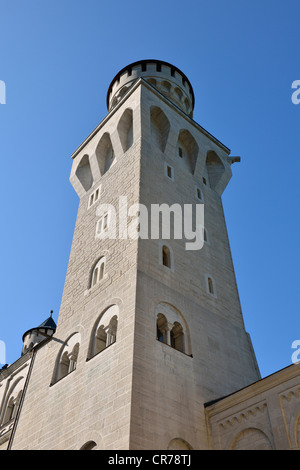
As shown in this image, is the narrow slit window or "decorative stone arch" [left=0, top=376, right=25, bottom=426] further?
"decorative stone arch" [left=0, top=376, right=25, bottom=426]

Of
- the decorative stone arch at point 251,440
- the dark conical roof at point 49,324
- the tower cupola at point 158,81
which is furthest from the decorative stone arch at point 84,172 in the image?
the decorative stone arch at point 251,440

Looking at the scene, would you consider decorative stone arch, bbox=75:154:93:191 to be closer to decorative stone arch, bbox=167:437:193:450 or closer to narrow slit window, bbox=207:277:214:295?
narrow slit window, bbox=207:277:214:295

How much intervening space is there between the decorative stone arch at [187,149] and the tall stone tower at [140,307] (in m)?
0.06

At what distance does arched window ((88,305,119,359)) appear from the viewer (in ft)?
42.3

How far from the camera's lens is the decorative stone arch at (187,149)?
2025 cm

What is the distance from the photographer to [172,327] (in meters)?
13.1

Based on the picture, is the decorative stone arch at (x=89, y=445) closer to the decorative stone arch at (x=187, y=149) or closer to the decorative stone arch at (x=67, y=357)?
the decorative stone arch at (x=67, y=357)

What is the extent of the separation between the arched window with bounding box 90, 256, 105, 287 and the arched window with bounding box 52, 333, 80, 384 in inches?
76.5

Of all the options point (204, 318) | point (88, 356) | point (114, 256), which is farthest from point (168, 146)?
point (88, 356)

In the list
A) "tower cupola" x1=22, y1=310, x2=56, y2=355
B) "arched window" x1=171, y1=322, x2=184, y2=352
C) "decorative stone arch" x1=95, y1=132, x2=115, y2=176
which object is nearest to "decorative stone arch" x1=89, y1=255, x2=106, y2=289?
"arched window" x1=171, y1=322, x2=184, y2=352

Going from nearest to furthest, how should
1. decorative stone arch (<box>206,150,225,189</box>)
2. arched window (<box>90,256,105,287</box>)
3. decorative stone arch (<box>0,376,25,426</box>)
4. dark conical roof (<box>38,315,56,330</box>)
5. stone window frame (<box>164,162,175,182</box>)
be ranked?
arched window (<box>90,256,105,287</box>) < decorative stone arch (<box>0,376,25,426</box>) < stone window frame (<box>164,162,175,182</box>) < decorative stone arch (<box>206,150,225,189</box>) < dark conical roof (<box>38,315,56,330</box>)

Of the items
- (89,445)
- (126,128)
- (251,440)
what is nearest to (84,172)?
(126,128)

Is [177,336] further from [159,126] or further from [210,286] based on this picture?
[159,126]
